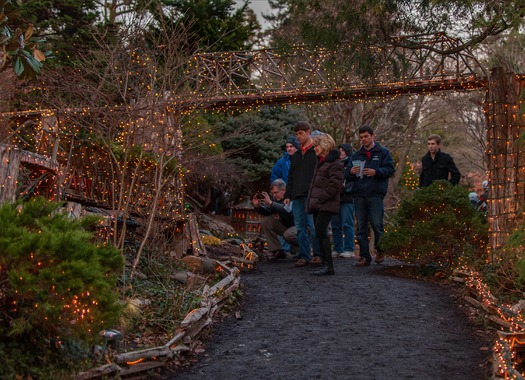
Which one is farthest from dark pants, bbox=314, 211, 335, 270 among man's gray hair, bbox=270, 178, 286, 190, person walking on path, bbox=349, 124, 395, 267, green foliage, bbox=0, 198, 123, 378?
green foliage, bbox=0, 198, 123, 378

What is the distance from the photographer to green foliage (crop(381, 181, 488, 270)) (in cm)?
1075

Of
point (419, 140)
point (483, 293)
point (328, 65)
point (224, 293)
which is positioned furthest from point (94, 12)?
point (419, 140)

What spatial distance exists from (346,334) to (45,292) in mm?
3268

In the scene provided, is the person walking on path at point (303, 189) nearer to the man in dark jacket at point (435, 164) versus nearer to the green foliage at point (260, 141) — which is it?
the man in dark jacket at point (435, 164)

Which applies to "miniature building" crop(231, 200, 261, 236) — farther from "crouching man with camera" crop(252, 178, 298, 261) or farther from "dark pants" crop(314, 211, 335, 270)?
"dark pants" crop(314, 211, 335, 270)

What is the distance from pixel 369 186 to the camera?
1174 centimetres

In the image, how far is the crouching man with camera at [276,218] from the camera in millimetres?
12641

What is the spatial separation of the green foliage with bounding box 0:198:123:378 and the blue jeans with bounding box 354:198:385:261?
6548 millimetres

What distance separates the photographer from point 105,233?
10.7 metres

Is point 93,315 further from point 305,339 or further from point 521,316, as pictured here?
point 521,316

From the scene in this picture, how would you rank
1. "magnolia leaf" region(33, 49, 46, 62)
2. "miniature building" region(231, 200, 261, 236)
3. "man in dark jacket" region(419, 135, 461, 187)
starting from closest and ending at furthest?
"magnolia leaf" region(33, 49, 46, 62) < "man in dark jacket" region(419, 135, 461, 187) < "miniature building" region(231, 200, 261, 236)

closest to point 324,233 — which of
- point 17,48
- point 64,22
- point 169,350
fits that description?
point 169,350

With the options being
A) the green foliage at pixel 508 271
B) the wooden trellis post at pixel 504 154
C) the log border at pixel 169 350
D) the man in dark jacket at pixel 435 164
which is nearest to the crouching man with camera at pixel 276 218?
the man in dark jacket at pixel 435 164

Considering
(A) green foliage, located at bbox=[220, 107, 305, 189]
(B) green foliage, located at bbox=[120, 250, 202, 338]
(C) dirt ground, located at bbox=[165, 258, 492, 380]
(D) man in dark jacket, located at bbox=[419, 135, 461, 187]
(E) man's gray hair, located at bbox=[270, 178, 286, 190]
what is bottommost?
(C) dirt ground, located at bbox=[165, 258, 492, 380]
